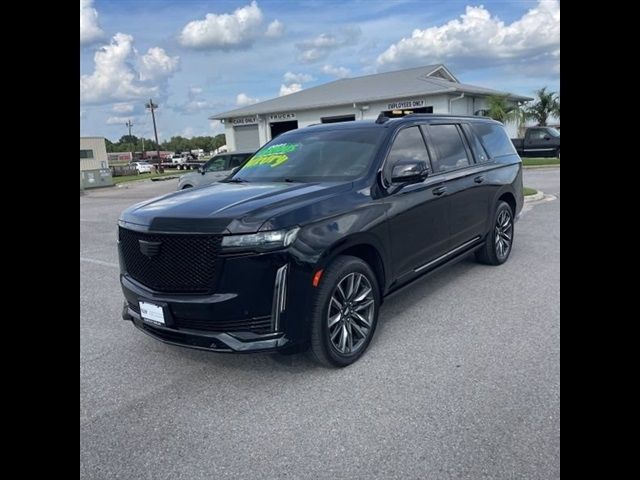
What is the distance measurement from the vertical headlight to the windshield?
1.10 m

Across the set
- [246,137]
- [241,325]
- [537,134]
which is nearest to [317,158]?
[241,325]

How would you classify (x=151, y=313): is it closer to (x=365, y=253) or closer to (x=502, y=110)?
(x=365, y=253)

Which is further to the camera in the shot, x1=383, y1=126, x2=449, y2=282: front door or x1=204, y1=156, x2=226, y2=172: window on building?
x1=204, y1=156, x2=226, y2=172: window on building

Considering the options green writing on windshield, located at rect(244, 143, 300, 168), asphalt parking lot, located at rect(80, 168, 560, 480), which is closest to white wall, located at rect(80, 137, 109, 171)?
green writing on windshield, located at rect(244, 143, 300, 168)

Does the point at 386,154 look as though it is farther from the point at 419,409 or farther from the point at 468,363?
the point at 419,409

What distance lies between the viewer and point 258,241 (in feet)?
10.5

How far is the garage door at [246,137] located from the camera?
1260 inches

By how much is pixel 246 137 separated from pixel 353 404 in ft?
101

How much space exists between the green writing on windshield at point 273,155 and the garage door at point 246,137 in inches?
1066

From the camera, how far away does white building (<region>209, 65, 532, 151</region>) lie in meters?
25.6

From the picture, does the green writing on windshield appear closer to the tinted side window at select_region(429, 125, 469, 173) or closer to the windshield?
the windshield
